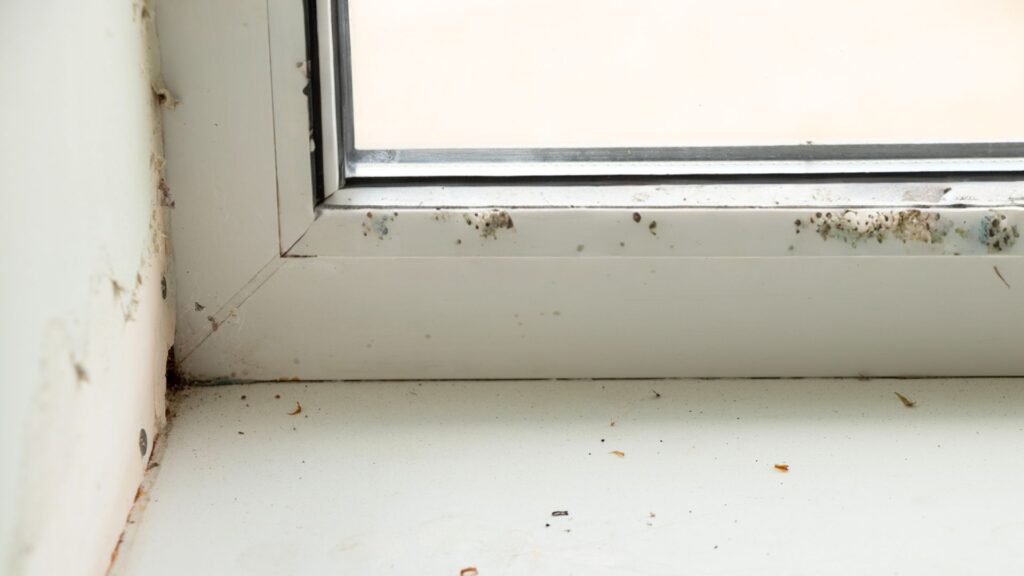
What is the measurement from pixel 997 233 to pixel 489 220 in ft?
0.96

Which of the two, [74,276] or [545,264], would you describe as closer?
[74,276]

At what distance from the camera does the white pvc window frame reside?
48cm

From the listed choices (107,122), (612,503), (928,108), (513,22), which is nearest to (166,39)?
(107,122)

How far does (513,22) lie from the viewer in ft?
1.79

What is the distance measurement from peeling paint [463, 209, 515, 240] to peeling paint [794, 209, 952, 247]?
0.17 m

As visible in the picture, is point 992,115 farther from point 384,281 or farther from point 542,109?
point 384,281

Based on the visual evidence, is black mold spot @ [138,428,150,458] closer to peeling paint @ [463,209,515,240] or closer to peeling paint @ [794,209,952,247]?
peeling paint @ [463,209,515,240]

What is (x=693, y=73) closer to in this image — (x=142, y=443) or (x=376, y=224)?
(x=376, y=224)

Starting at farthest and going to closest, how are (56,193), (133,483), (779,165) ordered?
1. (779,165)
2. (133,483)
3. (56,193)

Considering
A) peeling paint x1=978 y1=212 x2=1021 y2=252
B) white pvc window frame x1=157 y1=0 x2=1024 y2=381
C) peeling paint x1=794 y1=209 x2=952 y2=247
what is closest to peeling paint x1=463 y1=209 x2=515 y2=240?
white pvc window frame x1=157 y1=0 x2=1024 y2=381

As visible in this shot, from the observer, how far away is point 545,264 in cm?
50

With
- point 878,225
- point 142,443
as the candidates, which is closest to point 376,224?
point 142,443

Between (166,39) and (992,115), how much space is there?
1.63 feet

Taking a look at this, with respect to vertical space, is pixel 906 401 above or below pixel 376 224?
below
